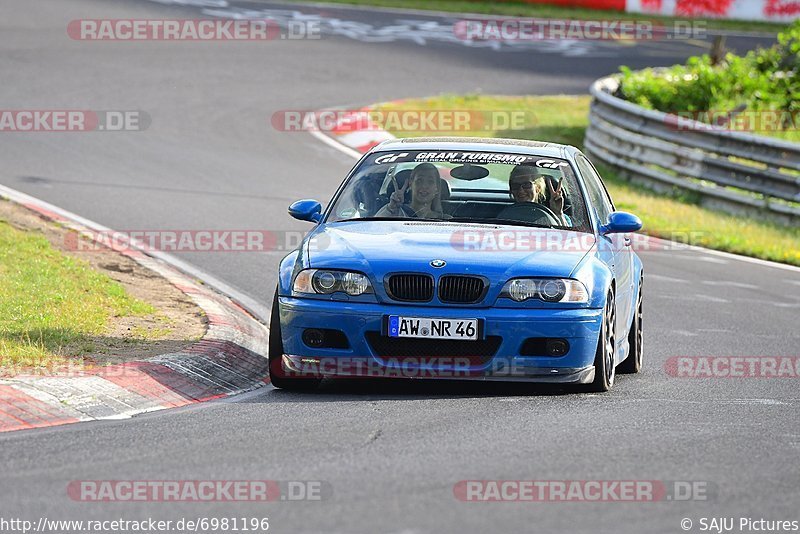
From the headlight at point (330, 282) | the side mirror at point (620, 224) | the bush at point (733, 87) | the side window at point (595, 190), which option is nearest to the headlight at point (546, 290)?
the headlight at point (330, 282)

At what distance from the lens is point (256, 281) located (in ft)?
40.7

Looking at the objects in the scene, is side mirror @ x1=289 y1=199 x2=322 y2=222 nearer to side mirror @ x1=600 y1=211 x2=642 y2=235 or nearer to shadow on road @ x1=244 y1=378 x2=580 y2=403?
shadow on road @ x1=244 y1=378 x2=580 y2=403

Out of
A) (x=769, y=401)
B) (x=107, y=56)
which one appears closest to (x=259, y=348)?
(x=769, y=401)

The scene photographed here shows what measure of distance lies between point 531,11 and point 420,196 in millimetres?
26170

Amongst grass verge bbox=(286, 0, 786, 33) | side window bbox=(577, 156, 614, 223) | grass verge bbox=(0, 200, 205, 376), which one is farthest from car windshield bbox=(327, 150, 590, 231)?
grass verge bbox=(286, 0, 786, 33)

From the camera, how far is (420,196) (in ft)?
30.3

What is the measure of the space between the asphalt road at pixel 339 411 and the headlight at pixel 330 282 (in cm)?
60

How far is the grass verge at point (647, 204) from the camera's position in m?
16.1

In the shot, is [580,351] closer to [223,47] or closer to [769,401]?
[769,401]

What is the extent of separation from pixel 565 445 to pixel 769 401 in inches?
88.4

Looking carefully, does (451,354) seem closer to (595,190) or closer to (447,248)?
(447,248)

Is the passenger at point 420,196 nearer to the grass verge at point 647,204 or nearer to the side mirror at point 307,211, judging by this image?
the side mirror at point 307,211

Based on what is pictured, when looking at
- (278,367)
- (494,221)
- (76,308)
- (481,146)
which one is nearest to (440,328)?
(278,367)

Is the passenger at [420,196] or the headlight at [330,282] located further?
the passenger at [420,196]
